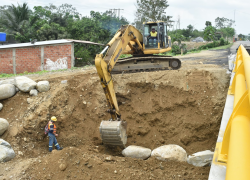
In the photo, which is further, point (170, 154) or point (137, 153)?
point (137, 153)

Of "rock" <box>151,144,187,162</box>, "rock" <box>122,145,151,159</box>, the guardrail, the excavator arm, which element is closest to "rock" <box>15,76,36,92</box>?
the excavator arm

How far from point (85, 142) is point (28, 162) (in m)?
2.06

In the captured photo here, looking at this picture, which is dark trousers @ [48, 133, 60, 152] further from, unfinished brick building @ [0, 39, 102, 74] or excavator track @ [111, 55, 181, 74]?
unfinished brick building @ [0, 39, 102, 74]

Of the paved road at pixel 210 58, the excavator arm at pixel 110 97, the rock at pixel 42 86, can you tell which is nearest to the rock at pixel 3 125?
the rock at pixel 42 86

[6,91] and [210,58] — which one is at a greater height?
[210,58]

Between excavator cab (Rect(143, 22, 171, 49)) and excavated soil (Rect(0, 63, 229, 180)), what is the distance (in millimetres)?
1881

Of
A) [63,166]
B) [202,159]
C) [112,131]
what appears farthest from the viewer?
[112,131]

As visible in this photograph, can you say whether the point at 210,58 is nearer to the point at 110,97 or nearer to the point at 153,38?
the point at 153,38

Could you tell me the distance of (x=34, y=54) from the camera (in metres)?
16.9

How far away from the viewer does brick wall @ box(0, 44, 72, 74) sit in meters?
16.8

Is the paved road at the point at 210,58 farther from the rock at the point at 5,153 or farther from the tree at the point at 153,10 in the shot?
the tree at the point at 153,10

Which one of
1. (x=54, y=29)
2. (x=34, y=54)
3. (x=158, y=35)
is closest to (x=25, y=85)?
(x=158, y=35)

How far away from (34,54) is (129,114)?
1172cm

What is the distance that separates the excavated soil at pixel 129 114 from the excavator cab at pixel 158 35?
6.17 ft
